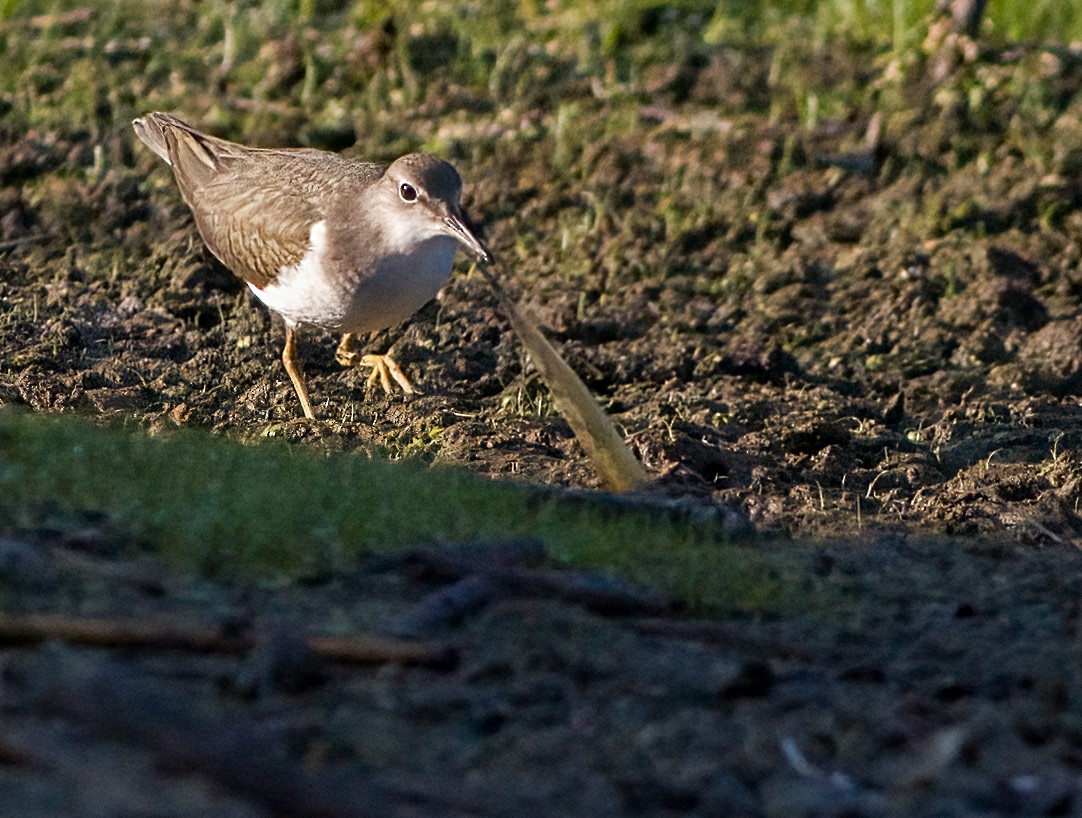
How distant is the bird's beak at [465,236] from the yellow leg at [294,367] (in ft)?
4.09

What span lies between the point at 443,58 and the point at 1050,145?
4.32 meters

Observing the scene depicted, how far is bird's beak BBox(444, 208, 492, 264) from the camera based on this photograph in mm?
7227

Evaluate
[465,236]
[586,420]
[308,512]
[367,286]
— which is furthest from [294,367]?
[308,512]

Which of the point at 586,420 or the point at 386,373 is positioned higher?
the point at 586,420

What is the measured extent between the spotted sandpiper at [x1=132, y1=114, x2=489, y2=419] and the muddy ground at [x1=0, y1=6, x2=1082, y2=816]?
18.2 inches

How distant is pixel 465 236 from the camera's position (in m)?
7.40

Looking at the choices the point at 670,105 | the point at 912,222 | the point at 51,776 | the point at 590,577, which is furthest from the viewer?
the point at 670,105

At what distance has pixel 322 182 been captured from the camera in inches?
326

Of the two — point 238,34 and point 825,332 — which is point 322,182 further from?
point 238,34

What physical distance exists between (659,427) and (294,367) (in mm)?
1980

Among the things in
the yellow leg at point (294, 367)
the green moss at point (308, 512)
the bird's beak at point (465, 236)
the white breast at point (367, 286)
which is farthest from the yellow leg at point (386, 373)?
the green moss at point (308, 512)

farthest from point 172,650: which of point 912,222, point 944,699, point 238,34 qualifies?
point 238,34

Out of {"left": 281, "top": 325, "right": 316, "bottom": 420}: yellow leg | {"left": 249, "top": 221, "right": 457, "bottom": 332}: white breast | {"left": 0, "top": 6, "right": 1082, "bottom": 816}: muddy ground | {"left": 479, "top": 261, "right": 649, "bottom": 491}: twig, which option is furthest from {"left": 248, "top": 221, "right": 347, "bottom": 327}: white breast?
{"left": 479, "top": 261, "right": 649, "bottom": 491}: twig

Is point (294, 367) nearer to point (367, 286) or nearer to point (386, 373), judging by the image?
A: point (386, 373)
